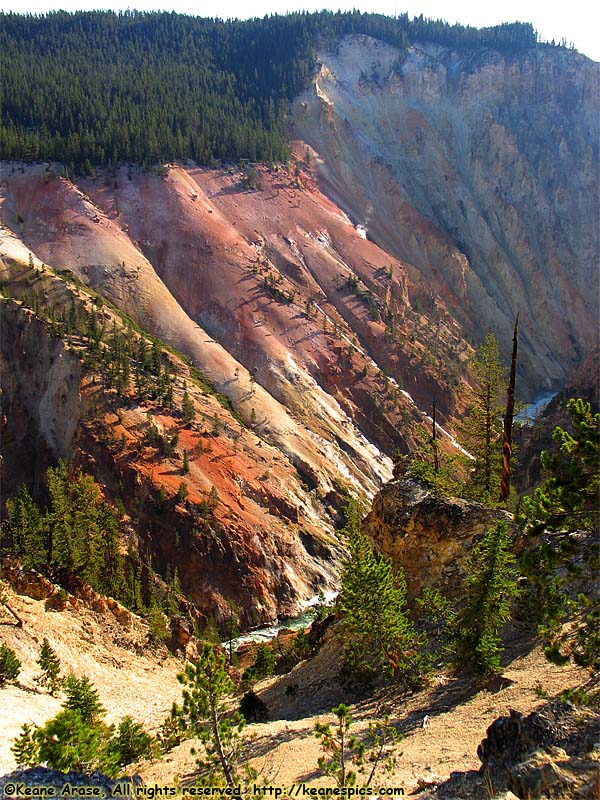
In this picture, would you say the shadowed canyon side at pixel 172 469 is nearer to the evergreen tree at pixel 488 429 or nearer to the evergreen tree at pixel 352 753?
the evergreen tree at pixel 488 429

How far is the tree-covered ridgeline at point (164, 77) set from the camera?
87.2 meters

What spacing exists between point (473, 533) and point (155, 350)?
43.3 meters

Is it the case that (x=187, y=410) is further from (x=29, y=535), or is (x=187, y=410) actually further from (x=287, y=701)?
(x=287, y=701)

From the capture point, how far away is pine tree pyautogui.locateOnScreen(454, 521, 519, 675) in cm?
1659

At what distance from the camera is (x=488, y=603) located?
661 inches

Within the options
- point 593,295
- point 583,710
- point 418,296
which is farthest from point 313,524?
point 593,295

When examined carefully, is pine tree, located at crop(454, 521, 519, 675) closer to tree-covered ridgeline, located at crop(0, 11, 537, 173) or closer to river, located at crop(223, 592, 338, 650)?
river, located at crop(223, 592, 338, 650)

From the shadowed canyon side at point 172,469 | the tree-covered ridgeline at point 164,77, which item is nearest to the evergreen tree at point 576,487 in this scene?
the shadowed canyon side at point 172,469

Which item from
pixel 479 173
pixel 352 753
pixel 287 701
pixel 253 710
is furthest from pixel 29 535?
pixel 479 173

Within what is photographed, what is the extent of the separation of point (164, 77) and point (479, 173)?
195ft

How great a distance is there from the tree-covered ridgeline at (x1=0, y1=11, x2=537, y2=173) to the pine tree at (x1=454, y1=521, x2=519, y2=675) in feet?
265

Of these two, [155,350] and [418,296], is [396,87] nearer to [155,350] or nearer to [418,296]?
[418,296]

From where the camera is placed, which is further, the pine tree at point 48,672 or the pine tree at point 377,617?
the pine tree at point 48,672

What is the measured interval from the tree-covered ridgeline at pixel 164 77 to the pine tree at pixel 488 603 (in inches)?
3182
